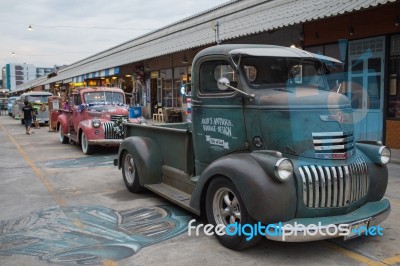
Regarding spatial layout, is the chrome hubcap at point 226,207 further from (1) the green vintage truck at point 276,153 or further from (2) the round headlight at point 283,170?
(2) the round headlight at point 283,170

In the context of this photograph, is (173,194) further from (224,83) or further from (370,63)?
(370,63)

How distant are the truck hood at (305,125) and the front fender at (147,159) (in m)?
2.38

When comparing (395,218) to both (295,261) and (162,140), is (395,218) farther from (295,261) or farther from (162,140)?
(162,140)

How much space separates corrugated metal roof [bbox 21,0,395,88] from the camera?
11.2 meters

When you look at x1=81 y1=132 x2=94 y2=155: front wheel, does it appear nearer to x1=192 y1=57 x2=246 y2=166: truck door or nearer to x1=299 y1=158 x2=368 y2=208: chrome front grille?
x1=192 y1=57 x2=246 y2=166: truck door

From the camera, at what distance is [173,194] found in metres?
5.84

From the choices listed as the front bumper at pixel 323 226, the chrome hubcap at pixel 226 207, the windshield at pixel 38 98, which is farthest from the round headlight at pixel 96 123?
the windshield at pixel 38 98

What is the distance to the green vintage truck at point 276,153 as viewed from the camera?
160 inches

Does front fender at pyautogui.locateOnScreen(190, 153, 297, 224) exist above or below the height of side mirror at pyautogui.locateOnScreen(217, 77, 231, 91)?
below

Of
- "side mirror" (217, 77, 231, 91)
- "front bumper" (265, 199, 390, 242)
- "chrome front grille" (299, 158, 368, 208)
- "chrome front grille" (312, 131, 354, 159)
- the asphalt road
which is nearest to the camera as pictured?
"front bumper" (265, 199, 390, 242)

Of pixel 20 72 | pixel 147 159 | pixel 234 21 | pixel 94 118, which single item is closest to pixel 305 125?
pixel 147 159

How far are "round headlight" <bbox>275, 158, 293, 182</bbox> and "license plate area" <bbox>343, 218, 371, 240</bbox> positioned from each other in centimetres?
79

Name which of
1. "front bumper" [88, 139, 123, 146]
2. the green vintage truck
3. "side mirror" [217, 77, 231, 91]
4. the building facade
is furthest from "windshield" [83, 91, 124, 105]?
"side mirror" [217, 77, 231, 91]

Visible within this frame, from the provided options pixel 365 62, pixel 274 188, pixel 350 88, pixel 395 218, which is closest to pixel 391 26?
pixel 365 62
